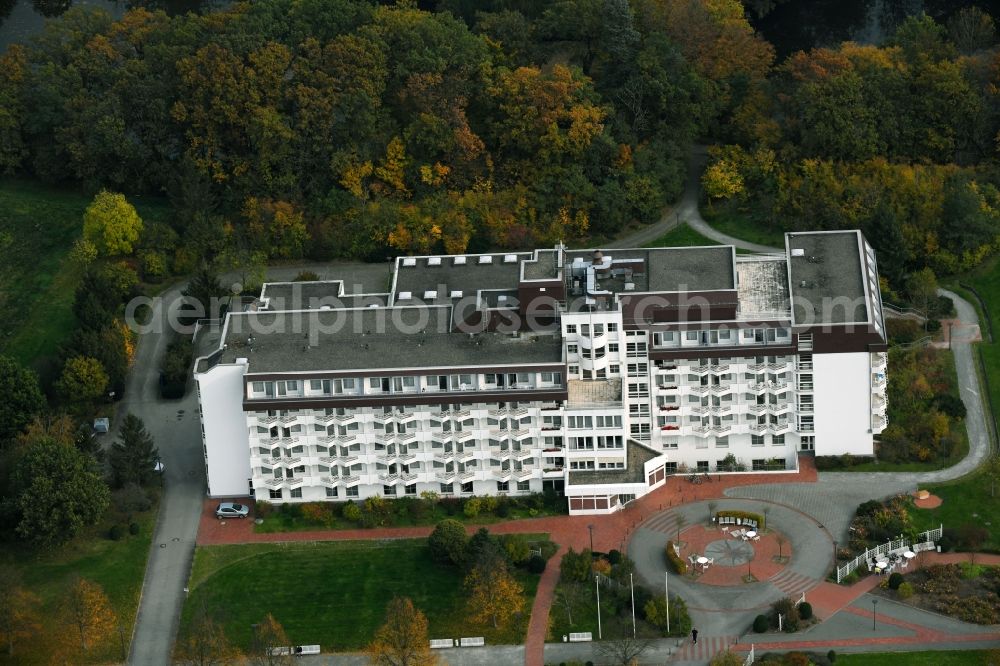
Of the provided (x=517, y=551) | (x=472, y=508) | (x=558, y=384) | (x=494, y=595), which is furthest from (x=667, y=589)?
(x=558, y=384)

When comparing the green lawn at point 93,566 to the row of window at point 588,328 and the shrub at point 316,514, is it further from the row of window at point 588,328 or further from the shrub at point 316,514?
the row of window at point 588,328

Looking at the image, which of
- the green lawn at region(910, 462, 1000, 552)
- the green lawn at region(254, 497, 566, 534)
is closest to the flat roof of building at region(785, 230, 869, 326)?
Answer: the green lawn at region(910, 462, 1000, 552)

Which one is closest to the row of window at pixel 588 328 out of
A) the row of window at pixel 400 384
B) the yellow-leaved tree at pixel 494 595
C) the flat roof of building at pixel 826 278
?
the row of window at pixel 400 384

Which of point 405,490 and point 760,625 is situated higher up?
point 405,490

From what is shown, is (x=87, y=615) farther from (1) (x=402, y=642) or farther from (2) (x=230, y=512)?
(1) (x=402, y=642)

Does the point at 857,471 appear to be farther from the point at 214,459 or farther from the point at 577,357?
the point at 214,459

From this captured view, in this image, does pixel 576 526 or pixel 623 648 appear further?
pixel 576 526
